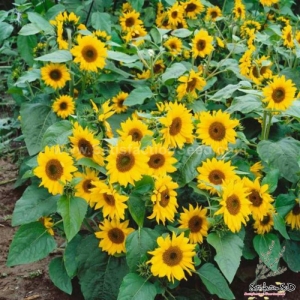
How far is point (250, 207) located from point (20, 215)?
86 centimetres

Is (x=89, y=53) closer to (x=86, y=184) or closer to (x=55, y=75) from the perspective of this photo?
(x=55, y=75)

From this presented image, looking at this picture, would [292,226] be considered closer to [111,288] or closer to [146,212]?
[146,212]

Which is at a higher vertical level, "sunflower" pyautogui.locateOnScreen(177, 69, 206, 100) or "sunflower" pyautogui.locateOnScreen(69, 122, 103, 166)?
"sunflower" pyautogui.locateOnScreen(69, 122, 103, 166)

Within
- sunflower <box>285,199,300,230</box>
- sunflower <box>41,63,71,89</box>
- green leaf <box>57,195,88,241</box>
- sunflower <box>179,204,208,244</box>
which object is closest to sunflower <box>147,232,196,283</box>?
sunflower <box>179,204,208,244</box>

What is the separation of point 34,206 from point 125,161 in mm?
442

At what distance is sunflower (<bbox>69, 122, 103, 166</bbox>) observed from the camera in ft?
6.88

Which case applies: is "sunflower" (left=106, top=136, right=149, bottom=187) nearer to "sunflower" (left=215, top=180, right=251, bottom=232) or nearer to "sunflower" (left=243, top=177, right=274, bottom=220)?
"sunflower" (left=215, top=180, right=251, bottom=232)

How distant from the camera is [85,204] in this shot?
6.63ft

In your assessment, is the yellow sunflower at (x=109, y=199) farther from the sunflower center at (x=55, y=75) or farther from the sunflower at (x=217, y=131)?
the sunflower center at (x=55, y=75)

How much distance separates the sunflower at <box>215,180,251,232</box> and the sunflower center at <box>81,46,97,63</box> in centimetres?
97

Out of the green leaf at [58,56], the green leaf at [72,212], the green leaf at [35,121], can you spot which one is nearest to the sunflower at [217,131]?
the green leaf at [72,212]

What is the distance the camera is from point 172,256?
200 cm

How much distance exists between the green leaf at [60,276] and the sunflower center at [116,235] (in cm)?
27

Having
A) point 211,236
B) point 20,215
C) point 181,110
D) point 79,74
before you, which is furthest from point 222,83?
point 20,215
